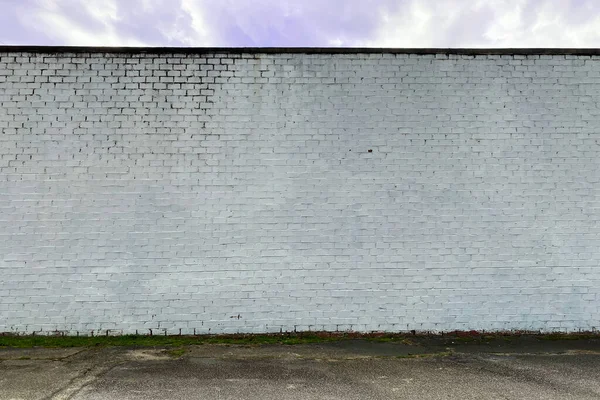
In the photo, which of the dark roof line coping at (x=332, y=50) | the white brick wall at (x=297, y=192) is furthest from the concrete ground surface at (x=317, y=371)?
the dark roof line coping at (x=332, y=50)

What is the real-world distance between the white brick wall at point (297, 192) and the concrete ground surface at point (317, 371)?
0.67 metres

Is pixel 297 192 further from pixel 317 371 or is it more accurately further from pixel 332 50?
pixel 317 371

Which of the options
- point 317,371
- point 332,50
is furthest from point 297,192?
point 317,371

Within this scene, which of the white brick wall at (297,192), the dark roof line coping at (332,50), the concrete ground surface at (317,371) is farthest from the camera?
the dark roof line coping at (332,50)

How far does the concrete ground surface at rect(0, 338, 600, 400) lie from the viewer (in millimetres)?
4609

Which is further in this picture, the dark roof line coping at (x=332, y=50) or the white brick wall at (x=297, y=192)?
the dark roof line coping at (x=332, y=50)

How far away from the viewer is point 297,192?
6.93 m

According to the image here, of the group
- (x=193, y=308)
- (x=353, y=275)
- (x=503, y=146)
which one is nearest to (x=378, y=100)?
(x=503, y=146)

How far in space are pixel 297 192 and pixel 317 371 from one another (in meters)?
2.65

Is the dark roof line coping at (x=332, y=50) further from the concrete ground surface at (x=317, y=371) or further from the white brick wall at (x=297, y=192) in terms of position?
the concrete ground surface at (x=317, y=371)

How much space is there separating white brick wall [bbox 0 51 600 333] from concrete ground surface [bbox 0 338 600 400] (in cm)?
67

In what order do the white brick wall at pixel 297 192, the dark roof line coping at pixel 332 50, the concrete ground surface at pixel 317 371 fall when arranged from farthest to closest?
the dark roof line coping at pixel 332 50, the white brick wall at pixel 297 192, the concrete ground surface at pixel 317 371

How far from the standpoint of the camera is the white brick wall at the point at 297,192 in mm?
6785

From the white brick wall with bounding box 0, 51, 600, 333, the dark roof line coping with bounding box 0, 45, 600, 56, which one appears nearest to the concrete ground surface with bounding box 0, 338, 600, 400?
the white brick wall with bounding box 0, 51, 600, 333
